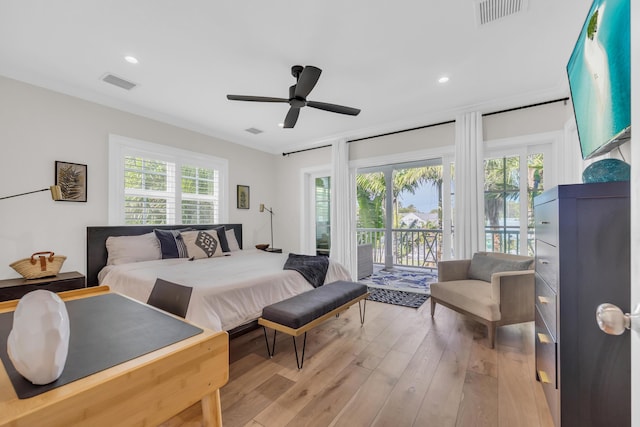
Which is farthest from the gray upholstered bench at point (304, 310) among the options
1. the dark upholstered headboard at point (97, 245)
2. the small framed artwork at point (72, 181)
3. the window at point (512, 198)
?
the small framed artwork at point (72, 181)

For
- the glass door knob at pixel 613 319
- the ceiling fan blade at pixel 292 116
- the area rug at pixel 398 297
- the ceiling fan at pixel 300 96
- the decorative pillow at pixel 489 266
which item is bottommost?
the area rug at pixel 398 297

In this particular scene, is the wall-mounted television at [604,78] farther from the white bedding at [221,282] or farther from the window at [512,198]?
the white bedding at [221,282]

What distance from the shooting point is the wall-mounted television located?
3.78 feet

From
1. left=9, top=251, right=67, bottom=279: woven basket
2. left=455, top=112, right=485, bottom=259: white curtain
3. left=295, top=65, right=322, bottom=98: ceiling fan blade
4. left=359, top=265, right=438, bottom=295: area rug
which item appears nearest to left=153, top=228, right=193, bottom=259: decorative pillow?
left=9, top=251, right=67, bottom=279: woven basket

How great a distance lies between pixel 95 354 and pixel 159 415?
0.27 meters

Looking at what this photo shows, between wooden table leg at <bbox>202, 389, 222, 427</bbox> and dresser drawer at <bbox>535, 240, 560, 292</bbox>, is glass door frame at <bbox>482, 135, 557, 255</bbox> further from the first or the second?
wooden table leg at <bbox>202, 389, 222, 427</bbox>

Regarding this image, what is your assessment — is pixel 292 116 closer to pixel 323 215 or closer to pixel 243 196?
pixel 243 196

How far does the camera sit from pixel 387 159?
4523 millimetres

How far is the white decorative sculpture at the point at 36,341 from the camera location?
0.68m

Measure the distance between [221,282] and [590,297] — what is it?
2.31m

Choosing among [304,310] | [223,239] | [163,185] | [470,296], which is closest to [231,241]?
[223,239]

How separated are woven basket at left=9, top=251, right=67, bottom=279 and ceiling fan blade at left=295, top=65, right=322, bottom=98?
9.64 ft

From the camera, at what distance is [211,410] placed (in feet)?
3.15

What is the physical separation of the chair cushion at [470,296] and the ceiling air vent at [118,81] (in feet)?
13.2
